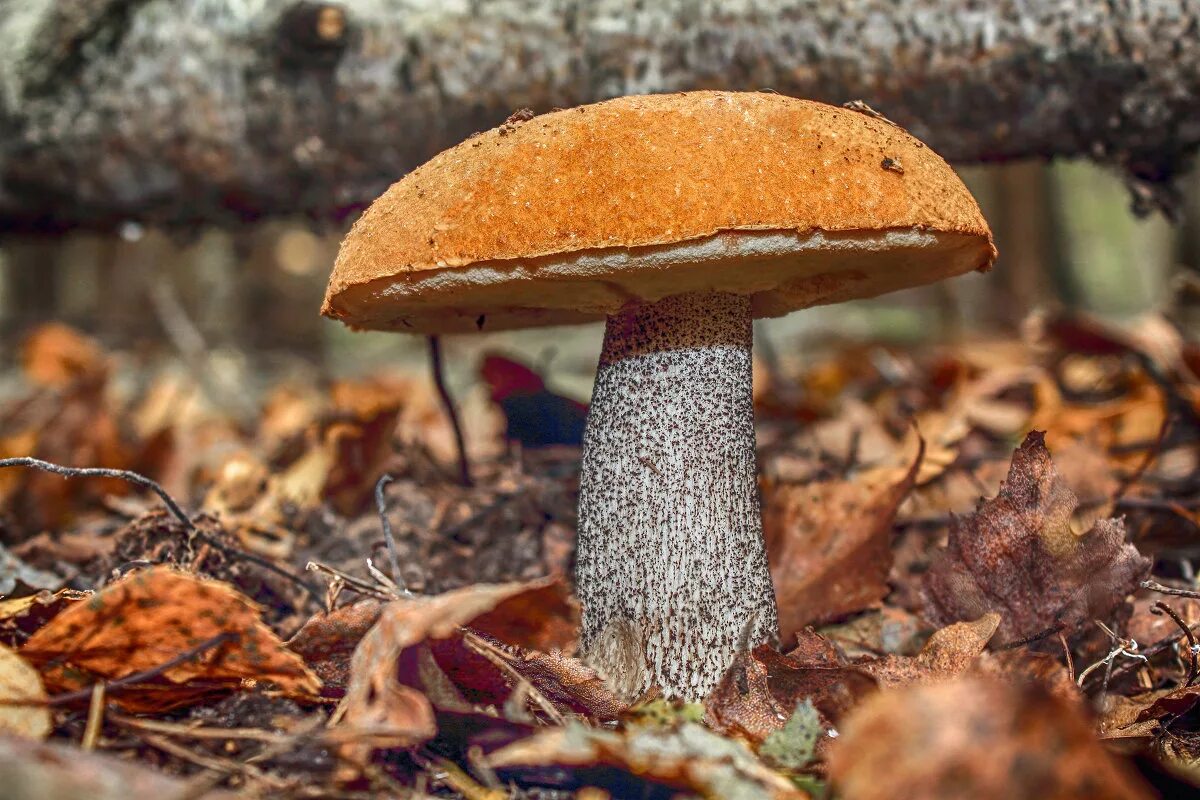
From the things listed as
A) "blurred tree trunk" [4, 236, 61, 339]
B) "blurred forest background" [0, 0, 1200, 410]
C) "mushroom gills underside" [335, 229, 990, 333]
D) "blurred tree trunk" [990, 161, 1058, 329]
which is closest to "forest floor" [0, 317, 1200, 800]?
"mushroom gills underside" [335, 229, 990, 333]

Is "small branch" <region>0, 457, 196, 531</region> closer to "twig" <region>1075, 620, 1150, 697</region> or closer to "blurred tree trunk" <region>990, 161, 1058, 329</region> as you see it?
"twig" <region>1075, 620, 1150, 697</region>

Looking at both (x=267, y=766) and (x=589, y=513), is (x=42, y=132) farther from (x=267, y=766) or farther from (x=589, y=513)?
(x=267, y=766)

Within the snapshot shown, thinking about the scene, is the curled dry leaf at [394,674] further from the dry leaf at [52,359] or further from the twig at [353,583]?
the dry leaf at [52,359]

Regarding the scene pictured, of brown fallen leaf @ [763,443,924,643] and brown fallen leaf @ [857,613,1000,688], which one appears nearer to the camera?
brown fallen leaf @ [857,613,1000,688]

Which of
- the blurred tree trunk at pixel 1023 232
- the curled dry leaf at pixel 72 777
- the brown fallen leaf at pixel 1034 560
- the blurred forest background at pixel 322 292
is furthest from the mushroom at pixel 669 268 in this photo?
the blurred tree trunk at pixel 1023 232

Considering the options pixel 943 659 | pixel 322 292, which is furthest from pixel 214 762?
pixel 322 292

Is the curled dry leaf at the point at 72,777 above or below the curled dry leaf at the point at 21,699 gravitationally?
above

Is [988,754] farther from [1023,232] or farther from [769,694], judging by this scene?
[1023,232]

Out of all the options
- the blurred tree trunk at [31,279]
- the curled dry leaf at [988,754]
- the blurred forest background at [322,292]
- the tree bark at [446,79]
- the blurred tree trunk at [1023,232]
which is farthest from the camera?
the blurred tree trunk at [1023,232]
